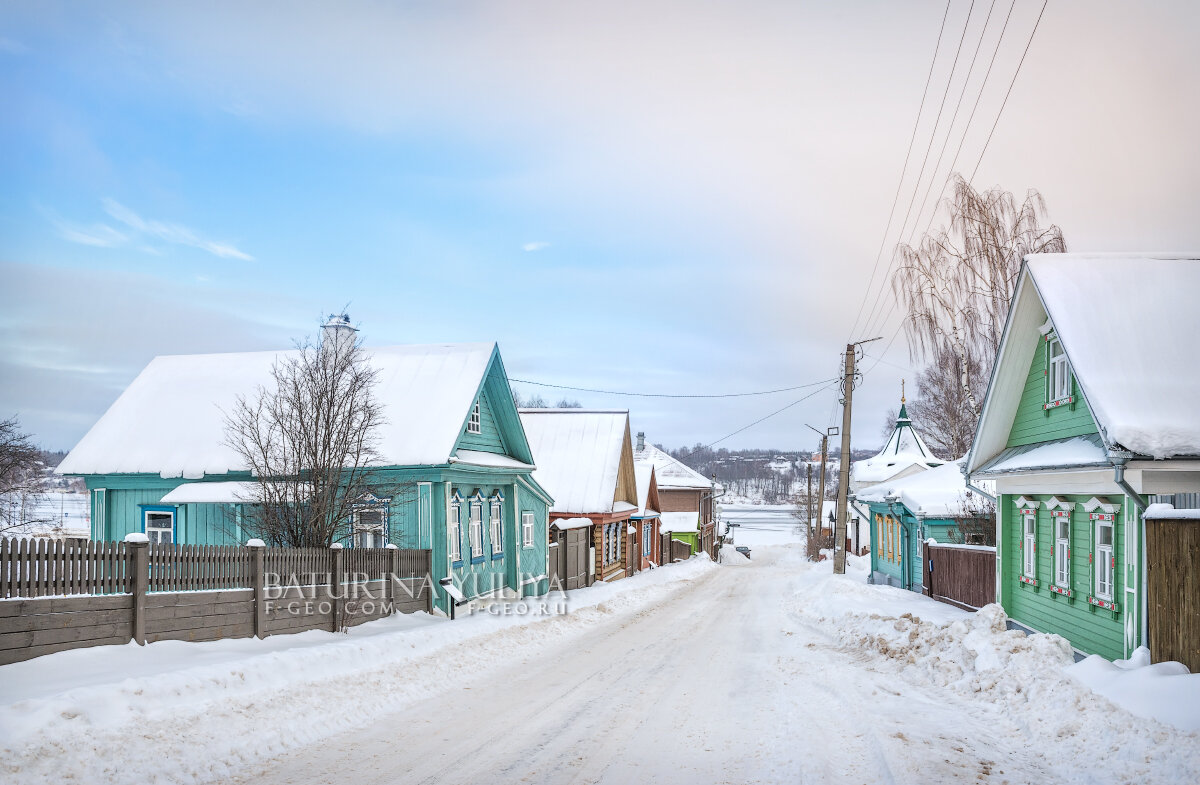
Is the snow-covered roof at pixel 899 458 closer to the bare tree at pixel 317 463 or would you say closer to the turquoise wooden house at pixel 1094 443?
the turquoise wooden house at pixel 1094 443

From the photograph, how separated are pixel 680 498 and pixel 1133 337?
45668 mm

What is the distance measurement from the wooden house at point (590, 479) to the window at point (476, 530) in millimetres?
7564

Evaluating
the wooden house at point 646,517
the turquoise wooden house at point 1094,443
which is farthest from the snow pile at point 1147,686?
the wooden house at point 646,517

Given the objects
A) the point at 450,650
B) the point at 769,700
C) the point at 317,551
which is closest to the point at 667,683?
the point at 769,700

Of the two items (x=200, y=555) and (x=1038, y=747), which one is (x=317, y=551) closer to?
(x=200, y=555)

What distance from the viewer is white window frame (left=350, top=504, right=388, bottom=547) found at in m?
16.3

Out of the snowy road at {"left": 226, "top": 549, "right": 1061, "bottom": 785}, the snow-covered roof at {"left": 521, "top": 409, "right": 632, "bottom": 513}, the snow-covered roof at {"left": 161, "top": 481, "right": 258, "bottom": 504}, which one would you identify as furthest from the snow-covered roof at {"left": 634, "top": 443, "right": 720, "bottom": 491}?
the snowy road at {"left": 226, "top": 549, "right": 1061, "bottom": 785}

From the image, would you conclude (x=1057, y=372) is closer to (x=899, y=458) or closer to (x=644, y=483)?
(x=899, y=458)

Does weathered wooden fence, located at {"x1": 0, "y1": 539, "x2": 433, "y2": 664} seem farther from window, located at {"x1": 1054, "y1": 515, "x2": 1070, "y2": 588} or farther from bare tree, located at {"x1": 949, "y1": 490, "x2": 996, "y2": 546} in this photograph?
bare tree, located at {"x1": 949, "y1": 490, "x2": 996, "y2": 546}

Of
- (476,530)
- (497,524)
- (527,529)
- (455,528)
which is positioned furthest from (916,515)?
(455,528)

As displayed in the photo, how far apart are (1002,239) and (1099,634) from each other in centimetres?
1702

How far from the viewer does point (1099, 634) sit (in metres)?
11.8

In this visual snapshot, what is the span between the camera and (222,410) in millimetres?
19500

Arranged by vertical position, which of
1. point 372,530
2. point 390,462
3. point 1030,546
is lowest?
point 1030,546
